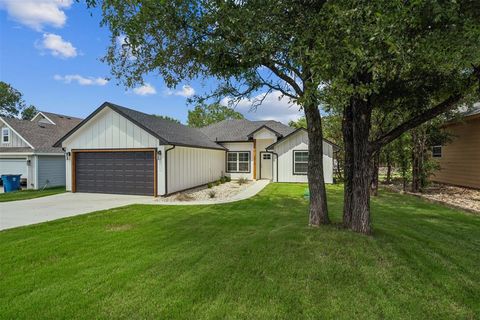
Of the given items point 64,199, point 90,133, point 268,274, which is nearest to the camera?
point 268,274

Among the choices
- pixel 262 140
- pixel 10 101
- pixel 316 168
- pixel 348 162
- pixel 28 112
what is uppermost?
pixel 10 101

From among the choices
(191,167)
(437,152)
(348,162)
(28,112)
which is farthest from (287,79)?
(28,112)

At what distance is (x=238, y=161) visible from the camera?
21.1 metres

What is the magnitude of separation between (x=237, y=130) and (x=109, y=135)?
11.2 metres

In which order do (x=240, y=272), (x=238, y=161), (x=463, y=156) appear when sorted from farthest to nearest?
(x=238, y=161) → (x=463, y=156) → (x=240, y=272)

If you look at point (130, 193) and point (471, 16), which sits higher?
point (471, 16)

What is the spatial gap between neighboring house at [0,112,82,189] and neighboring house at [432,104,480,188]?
880 inches

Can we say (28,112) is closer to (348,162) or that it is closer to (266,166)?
(266,166)

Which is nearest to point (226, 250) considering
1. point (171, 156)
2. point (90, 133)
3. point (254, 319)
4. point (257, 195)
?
point (254, 319)

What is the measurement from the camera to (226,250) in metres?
5.03

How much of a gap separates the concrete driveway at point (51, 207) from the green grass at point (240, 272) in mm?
1515

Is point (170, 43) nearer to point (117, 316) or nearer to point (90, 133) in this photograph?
point (117, 316)

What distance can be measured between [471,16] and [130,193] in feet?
43.9

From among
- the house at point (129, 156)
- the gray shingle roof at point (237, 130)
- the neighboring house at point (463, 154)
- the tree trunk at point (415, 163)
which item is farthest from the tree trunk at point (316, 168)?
the gray shingle roof at point (237, 130)
